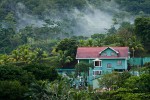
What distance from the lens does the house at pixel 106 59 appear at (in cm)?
5053

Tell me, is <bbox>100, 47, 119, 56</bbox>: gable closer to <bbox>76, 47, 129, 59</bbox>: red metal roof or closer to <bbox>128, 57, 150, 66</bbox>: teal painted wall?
<bbox>76, 47, 129, 59</bbox>: red metal roof

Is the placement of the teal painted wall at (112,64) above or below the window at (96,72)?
above

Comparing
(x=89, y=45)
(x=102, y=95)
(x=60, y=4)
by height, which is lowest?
(x=102, y=95)

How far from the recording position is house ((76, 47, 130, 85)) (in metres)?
50.5

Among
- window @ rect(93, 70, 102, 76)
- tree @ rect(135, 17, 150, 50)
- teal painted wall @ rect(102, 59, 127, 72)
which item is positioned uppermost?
tree @ rect(135, 17, 150, 50)

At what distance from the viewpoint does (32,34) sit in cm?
8375

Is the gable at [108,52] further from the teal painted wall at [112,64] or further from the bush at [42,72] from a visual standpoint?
the bush at [42,72]

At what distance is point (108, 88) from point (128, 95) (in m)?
5.38

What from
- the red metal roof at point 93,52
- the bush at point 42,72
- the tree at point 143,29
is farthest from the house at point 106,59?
the bush at point 42,72

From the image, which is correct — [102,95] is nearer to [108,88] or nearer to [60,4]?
[108,88]

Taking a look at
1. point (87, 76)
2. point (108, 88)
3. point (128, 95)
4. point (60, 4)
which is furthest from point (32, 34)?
point (128, 95)

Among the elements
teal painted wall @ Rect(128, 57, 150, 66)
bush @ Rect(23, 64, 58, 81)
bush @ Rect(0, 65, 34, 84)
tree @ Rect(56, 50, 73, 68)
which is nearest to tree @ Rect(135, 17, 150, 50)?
teal painted wall @ Rect(128, 57, 150, 66)

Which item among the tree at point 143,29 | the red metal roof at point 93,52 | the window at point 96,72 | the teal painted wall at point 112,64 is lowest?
the window at point 96,72

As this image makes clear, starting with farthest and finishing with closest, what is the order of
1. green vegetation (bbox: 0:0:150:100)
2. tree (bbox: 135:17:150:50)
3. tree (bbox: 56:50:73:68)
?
tree (bbox: 135:17:150:50) < tree (bbox: 56:50:73:68) < green vegetation (bbox: 0:0:150:100)
